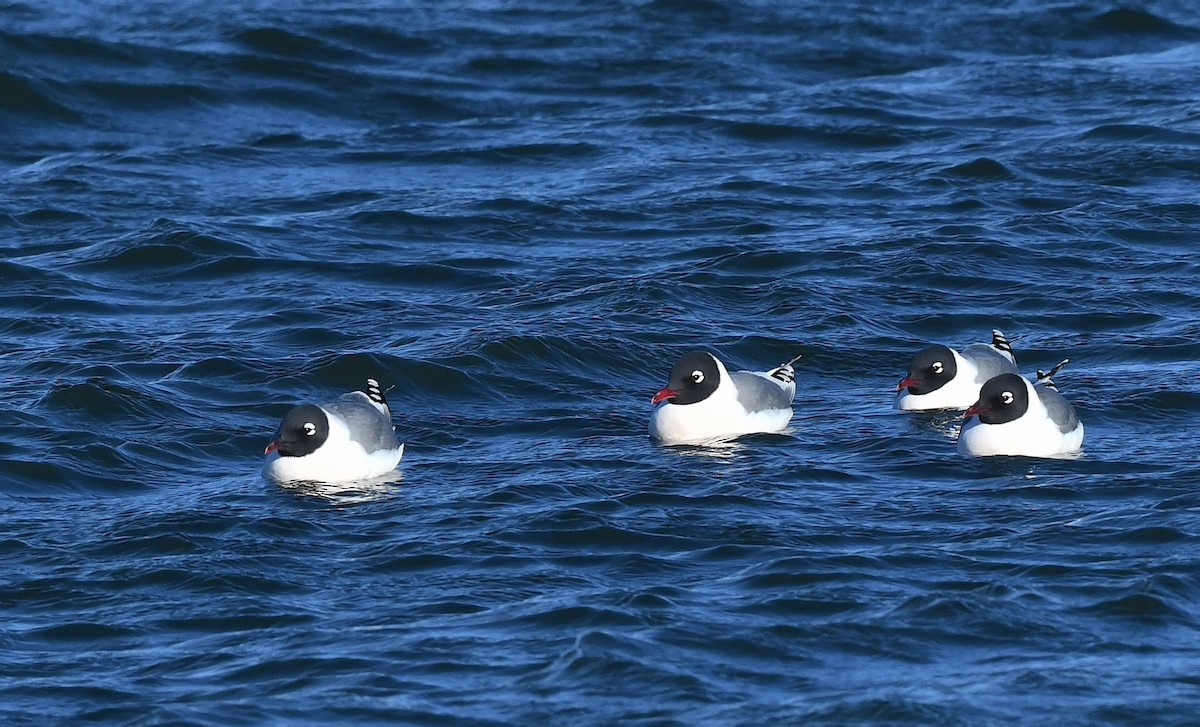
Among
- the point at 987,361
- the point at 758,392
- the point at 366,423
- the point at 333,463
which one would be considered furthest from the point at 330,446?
the point at 987,361

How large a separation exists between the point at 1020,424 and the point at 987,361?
7.11 ft

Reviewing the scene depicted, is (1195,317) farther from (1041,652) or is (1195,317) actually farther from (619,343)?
(1041,652)

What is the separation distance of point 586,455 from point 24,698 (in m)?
5.50

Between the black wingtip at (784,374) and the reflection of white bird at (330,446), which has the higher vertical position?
the black wingtip at (784,374)

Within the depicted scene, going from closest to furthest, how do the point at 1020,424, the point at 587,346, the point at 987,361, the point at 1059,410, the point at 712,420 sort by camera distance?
the point at 1020,424, the point at 1059,410, the point at 712,420, the point at 987,361, the point at 587,346

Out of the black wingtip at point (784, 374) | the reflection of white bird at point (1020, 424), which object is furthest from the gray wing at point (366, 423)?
the reflection of white bird at point (1020, 424)

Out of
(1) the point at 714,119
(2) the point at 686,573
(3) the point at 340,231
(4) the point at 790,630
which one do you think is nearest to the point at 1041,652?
(4) the point at 790,630

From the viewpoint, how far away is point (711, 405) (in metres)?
15.9

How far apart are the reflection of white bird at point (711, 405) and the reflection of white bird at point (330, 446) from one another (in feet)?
7.12

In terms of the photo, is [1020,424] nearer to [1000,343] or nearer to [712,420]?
[712,420]

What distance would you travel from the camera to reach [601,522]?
1345 centimetres

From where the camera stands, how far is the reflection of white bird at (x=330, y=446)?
576 inches

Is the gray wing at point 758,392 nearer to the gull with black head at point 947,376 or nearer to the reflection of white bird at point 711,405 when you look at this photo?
the reflection of white bird at point 711,405

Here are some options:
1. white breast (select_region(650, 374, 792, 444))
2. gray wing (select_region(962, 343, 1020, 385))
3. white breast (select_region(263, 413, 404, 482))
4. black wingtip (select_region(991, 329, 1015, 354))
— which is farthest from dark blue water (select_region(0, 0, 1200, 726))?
gray wing (select_region(962, 343, 1020, 385))
